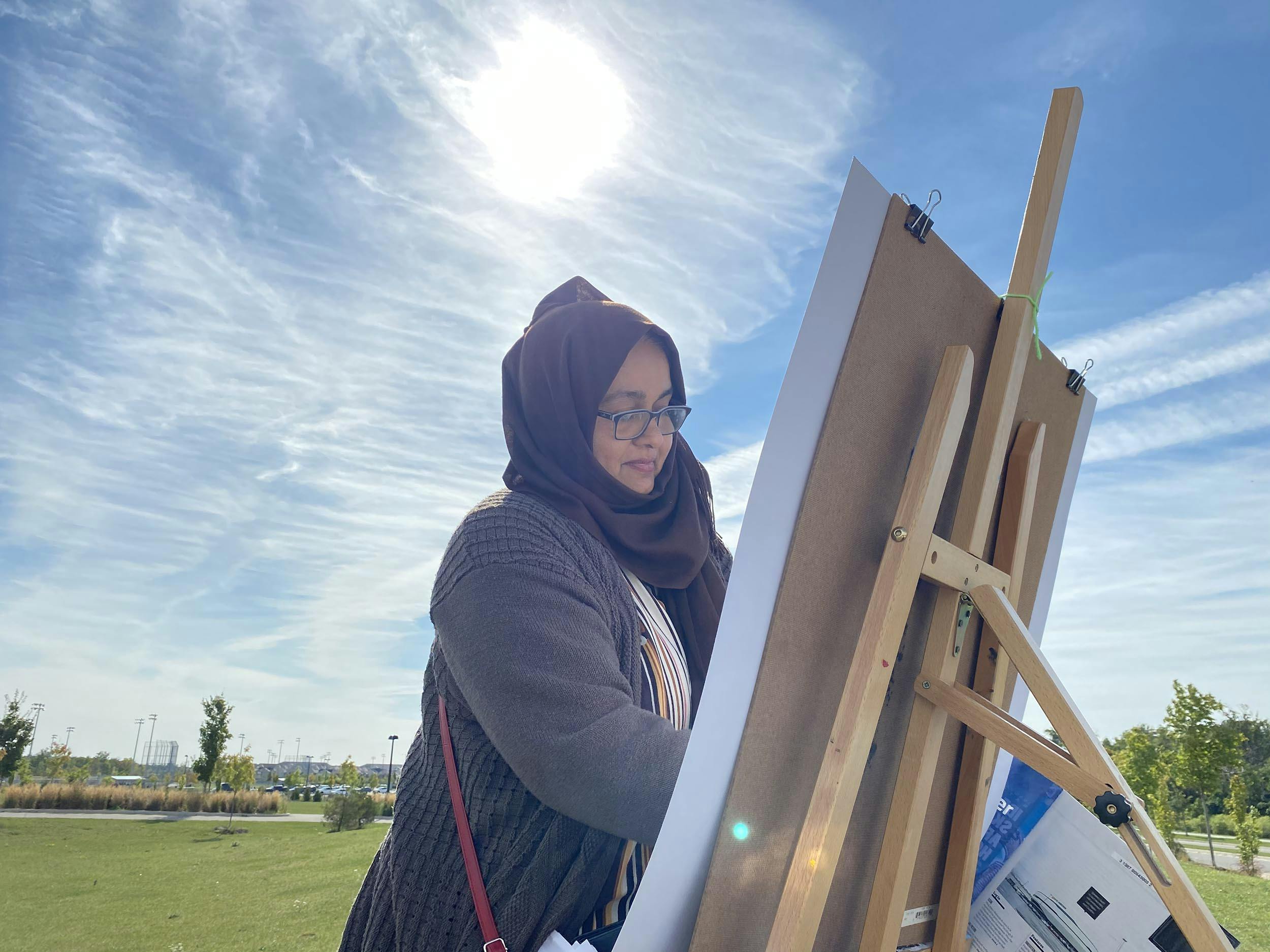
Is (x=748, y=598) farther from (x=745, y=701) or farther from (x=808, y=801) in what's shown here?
(x=808, y=801)

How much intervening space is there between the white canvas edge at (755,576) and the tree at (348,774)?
102ft

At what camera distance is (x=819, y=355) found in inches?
39.2

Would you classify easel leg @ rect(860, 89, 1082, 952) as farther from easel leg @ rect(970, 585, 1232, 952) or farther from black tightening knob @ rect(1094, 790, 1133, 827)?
black tightening knob @ rect(1094, 790, 1133, 827)

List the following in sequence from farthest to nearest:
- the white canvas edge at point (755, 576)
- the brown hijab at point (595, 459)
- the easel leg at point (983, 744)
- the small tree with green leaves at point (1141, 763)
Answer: the small tree with green leaves at point (1141, 763) < the brown hijab at point (595, 459) < the easel leg at point (983, 744) < the white canvas edge at point (755, 576)

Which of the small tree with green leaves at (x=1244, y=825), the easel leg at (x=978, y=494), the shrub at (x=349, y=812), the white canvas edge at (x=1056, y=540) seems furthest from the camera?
the shrub at (x=349, y=812)

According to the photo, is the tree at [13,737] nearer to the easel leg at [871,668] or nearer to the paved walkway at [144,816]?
the paved walkway at [144,816]

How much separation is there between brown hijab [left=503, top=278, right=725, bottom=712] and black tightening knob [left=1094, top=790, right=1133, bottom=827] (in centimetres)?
62

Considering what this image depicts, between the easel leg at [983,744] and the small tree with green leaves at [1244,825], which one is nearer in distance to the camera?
the easel leg at [983,744]

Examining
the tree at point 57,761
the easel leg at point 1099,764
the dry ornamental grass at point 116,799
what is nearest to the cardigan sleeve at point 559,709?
the easel leg at point 1099,764

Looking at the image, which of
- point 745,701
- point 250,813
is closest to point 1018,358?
point 745,701

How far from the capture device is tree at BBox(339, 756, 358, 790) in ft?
94.0

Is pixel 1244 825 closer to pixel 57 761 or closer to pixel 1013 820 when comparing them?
pixel 1013 820

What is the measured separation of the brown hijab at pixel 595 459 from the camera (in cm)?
→ 137

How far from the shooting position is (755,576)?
0.92 meters
